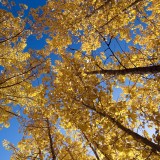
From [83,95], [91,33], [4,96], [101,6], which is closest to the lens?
[83,95]

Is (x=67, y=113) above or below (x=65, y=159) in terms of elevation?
below

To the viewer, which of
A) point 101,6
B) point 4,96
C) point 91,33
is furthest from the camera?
point 4,96

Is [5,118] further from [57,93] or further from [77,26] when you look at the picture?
[77,26]

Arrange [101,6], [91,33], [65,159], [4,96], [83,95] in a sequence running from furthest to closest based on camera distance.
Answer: [65,159] → [4,96] → [91,33] → [101,6] → [83,95]

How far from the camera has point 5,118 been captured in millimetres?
7984

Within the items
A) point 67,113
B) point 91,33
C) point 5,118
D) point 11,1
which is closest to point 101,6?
point 91,33

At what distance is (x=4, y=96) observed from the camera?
765 cm

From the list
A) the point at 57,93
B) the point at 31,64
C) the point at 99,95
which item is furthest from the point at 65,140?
the point at 99,95

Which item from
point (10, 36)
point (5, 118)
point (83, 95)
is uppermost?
point (10, 36)

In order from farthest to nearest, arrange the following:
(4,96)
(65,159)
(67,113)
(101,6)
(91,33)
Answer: (65,159), (4,96), (91,33), (101,6), (67,113)

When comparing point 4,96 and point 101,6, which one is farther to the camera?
point 4,96

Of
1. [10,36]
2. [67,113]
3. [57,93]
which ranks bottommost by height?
[67,113]

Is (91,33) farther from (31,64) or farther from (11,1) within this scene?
(11,1)

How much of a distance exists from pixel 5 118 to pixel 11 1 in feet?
13.3
